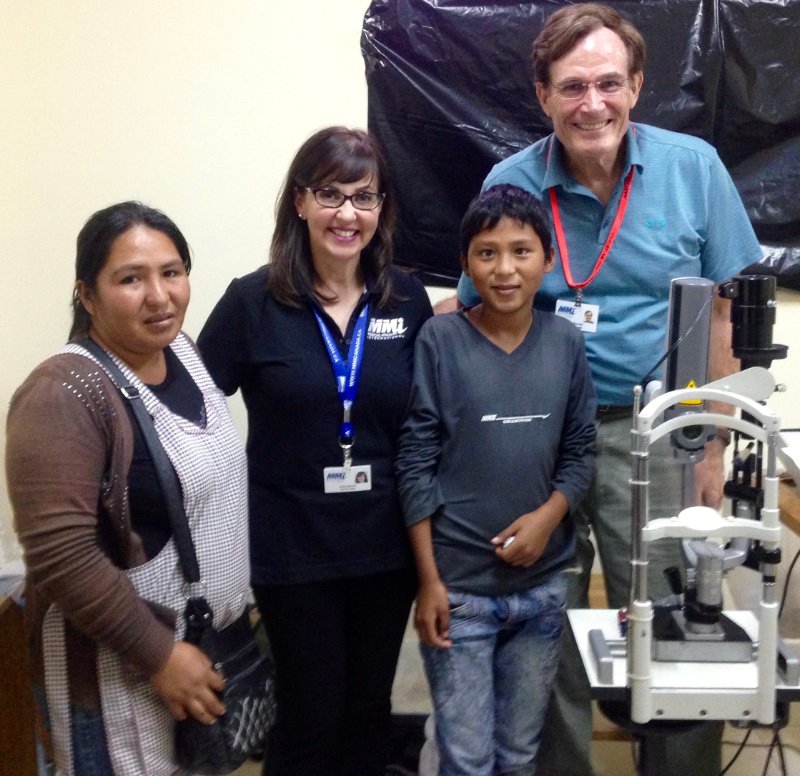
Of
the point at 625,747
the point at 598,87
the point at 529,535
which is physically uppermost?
the point at 598,87

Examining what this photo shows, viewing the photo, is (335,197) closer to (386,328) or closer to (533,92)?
(386,328)

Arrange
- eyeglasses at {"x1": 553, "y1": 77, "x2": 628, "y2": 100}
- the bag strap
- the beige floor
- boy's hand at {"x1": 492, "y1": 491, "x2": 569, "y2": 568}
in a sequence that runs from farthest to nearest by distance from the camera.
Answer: the beige floor
eyeglasses at {"x1": 553, "y1": 77, "x2": 628, "y2": 100}
boy's hand at {"x1": 492, "y1": 491, "x2": 569, "y2": 568}
the bag strap

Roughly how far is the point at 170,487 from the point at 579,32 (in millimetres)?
1168

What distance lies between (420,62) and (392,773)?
1.95m

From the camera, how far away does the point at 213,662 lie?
1205mm

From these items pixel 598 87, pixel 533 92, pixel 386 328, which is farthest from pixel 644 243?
pixel 533 92

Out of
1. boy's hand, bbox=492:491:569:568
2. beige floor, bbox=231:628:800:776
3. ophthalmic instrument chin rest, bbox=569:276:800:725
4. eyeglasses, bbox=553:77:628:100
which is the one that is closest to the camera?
ophthalmic instrument chin rest, bbox=569:276:800:725

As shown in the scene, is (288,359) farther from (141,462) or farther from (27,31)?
(27,31)

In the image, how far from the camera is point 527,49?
212 centimetres

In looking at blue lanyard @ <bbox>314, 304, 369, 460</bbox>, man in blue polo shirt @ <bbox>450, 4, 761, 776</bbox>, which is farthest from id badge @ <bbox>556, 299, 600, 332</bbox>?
blue lanyard @ <bbox>314, 304, 369, 460</bbox>

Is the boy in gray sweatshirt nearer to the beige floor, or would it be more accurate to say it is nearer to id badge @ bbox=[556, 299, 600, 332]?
id badge @ bbox=[556, 299, 600, 332]

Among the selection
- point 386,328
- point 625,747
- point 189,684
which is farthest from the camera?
point 625,747

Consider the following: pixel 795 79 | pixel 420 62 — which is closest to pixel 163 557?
pixel 420 62

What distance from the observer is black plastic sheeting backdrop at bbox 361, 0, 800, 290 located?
2.06 metres
